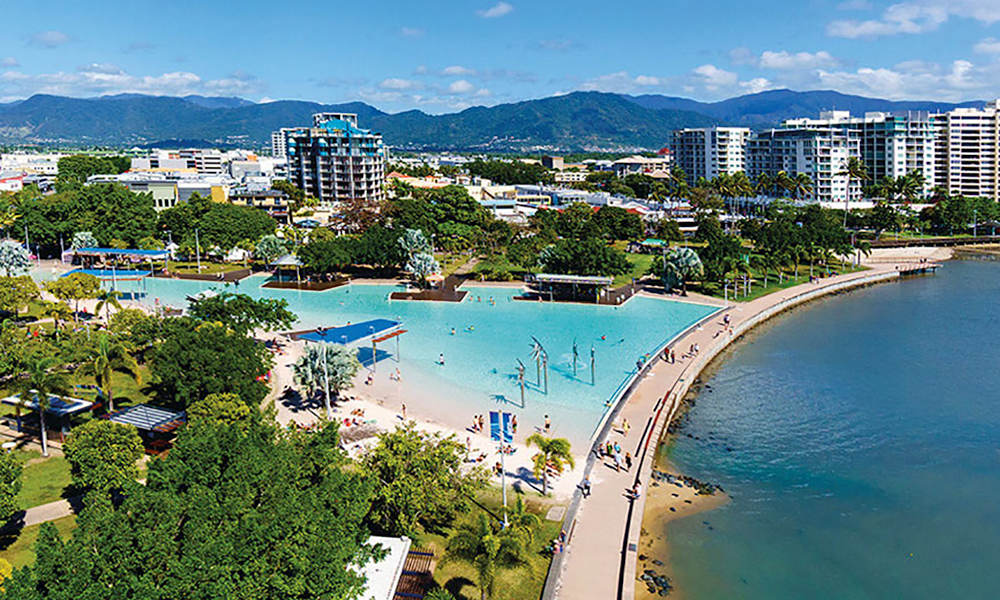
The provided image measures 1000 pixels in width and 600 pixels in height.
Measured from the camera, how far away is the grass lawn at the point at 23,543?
2153 cm

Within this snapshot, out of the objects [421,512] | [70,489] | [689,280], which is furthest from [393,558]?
[689,280]

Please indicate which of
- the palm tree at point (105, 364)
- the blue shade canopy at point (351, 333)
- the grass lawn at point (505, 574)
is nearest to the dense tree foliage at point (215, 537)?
the grass lawn at point (505, 574)

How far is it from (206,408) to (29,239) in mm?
63813

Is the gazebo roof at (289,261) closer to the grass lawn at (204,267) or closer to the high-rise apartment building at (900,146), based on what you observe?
the grass lawn at (204,267)

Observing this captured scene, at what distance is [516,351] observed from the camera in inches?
1781

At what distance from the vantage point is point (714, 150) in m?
138

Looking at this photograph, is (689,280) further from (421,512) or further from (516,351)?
(421,512)

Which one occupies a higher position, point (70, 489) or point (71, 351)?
point (71, 351)

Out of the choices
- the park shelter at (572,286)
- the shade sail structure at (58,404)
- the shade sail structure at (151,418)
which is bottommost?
the shade sail structure at (151,418)

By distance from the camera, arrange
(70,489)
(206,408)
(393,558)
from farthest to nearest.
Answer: (206,408), (70,489), (393,558)

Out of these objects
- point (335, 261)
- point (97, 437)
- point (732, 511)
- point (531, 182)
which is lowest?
point (732, 511)

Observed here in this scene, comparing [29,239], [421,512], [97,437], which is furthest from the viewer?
[29,239]

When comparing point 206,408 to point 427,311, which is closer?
point 206,408

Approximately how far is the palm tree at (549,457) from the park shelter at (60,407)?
60.9 feet
